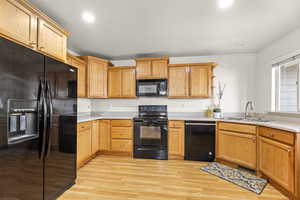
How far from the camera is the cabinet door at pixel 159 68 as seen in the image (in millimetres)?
3445

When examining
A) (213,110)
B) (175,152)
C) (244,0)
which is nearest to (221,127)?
(213,110)

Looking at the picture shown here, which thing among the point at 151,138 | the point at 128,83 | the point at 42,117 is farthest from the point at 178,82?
the point at 42,117

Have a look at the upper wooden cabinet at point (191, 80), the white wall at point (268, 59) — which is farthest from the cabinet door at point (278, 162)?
the upper wooden cabinet at point (191, 80)

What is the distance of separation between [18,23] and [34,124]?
0.99 meters

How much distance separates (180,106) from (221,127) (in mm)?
1081

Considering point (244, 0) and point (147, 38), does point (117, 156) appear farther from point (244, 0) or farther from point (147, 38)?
point (244, 0)

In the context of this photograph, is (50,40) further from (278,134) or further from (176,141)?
(278,134)

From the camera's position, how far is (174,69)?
3.46 metres

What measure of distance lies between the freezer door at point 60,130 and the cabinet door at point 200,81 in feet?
7.96

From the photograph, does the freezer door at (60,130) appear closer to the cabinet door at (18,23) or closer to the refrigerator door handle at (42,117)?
the refrigerator door handle at (42,117)

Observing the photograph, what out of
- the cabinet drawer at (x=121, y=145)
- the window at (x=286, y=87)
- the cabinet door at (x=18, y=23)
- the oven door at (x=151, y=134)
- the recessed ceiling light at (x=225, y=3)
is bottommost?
the cabinet drawer at (x=121, y=145)

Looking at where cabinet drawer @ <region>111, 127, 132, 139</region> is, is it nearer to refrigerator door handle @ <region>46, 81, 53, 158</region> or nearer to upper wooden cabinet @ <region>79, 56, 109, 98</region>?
upper wooden cabinet @ <region>79, 56, 109, 98</region>

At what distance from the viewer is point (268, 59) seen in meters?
3.05

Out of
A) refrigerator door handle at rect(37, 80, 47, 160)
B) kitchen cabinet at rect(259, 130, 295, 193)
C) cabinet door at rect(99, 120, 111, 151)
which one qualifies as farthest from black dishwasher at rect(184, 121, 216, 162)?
refrigerator door handle at rect(37, 80, 47, 160)
